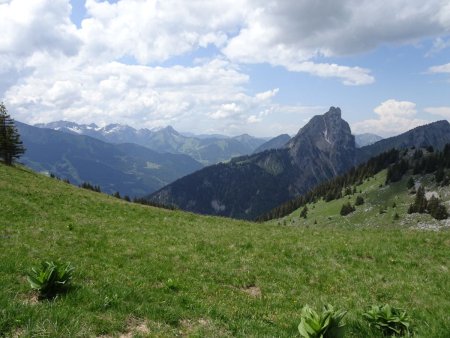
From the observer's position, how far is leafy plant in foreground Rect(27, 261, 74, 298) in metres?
11.5

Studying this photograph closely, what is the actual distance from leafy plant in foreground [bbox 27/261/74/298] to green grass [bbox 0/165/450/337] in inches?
16.0

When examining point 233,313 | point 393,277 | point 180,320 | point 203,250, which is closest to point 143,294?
point 180,320

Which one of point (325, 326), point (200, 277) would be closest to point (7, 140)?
point (200, 277)

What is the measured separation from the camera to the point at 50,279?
38.0ft

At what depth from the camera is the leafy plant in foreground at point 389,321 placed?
971cm

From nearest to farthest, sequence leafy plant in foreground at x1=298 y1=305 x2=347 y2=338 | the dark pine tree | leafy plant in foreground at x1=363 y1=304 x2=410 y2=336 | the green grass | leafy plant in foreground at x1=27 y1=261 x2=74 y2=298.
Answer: leafy plant in foreground at x1=298 y1=305 x2=347 y2=338 < leafy plant in foreground at x1=363 y1=304 x2=410 y2=336 < the green grass < leafy plant in foreground at x1=27 y1=261 x2=74 y2=298 < the dark pine tree

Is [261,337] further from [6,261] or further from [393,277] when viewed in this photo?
[393,277]

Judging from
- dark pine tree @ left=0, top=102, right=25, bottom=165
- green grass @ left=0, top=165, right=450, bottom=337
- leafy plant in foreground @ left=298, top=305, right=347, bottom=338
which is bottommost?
green grass @ left=0, top=165, right=450, bottom=337

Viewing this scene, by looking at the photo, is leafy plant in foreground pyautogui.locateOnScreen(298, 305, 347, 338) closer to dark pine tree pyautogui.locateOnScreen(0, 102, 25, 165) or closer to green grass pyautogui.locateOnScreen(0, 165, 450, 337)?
green grass pyautogui.locateOnScreen(0, 165, 450, 337)

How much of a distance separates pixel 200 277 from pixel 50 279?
691 cm

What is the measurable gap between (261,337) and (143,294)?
15.1ft

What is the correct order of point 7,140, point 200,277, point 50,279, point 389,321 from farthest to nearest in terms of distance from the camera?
point 7,140, point 200,277, point 50,279, point 389,321

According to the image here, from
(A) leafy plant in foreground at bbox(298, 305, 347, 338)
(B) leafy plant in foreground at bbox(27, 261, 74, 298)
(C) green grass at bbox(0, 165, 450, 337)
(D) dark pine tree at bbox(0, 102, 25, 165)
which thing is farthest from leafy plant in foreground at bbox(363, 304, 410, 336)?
(D) dark pine tree at bbox(0, 102, 25, 165)

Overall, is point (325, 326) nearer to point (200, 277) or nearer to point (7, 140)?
point (200, 277)
